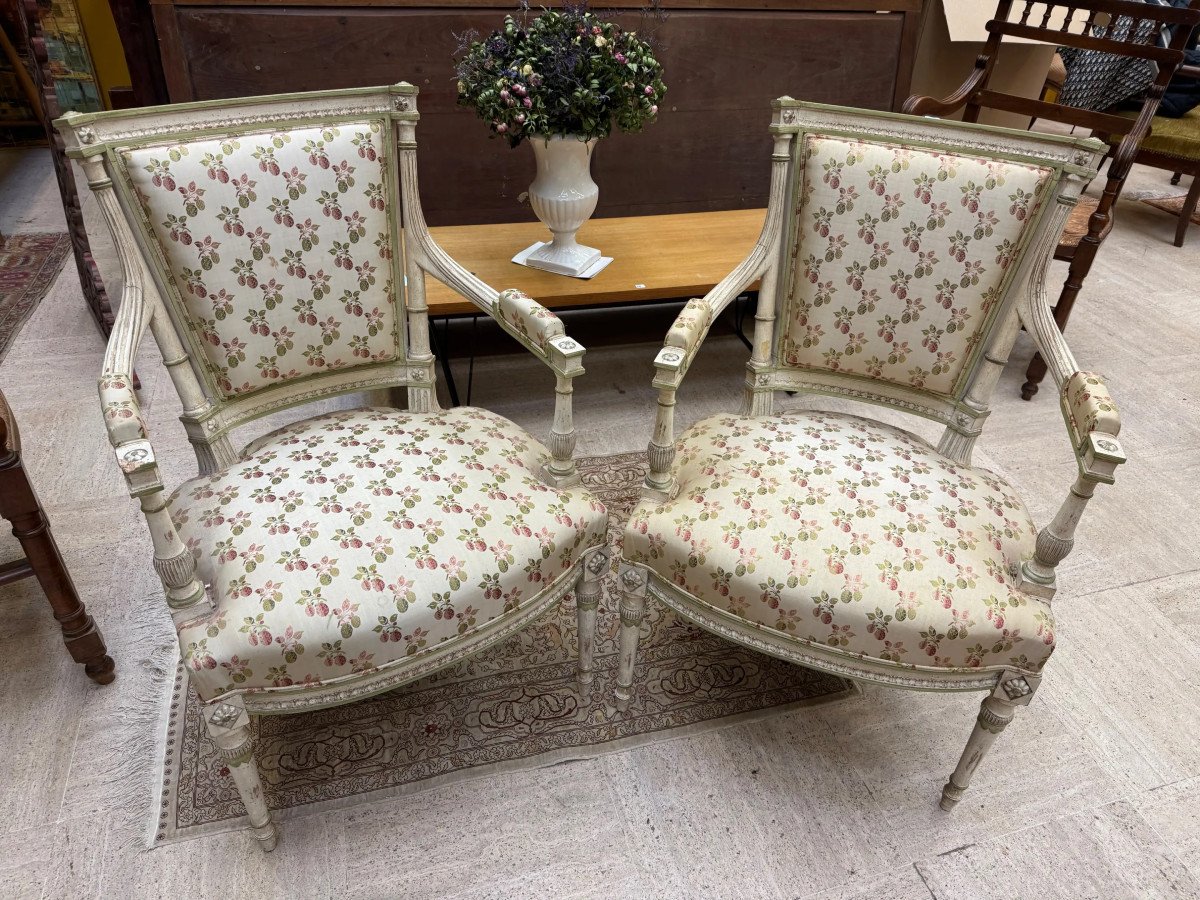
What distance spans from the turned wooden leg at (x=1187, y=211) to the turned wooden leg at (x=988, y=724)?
3.42 metres

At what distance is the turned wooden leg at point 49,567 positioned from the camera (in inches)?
54.2

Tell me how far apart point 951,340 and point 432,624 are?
105 cm

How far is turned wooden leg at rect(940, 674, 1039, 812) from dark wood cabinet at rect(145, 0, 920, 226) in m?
2.12

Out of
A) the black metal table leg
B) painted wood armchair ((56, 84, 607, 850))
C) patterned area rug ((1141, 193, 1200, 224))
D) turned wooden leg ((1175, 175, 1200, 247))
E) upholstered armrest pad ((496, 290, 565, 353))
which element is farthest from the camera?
patterned area rug ((1141, 193, 1200, 224))

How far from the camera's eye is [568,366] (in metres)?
1.28

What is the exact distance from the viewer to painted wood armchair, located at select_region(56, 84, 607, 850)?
3.73 ft

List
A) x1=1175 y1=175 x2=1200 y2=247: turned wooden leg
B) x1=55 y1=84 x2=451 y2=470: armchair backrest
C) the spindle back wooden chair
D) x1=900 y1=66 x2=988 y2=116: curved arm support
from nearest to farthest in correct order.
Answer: x1=55 y1=84 x2=451 y2=470: armchair backrest
the spindle back wooden chair
x1=900 y1=66 x2=988 y2=116: curved arm support
x1=1175 y1=175 x2=1200 y2=247: turned wooden leg

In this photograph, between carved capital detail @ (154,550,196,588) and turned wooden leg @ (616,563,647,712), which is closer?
carved capital detail @ (154,550,196,588)

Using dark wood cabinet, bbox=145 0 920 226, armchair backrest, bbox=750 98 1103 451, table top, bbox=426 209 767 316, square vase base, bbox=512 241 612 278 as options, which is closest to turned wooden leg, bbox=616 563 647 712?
armchair backrest, bbox=750 98 1103 451

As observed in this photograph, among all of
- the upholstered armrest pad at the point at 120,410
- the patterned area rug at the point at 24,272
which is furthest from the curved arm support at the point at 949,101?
the patterned area rug at the point at 24,272

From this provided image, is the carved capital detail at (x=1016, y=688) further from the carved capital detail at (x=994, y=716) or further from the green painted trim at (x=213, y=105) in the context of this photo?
the green painted trim at (x=213, y=105)

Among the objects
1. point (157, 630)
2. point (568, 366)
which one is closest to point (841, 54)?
point (568, 366)

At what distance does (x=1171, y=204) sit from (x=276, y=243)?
15.0ft

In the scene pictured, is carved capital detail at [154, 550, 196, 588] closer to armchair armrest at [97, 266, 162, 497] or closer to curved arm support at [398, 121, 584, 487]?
armchair armrest at [97, 266, 162, 497]
